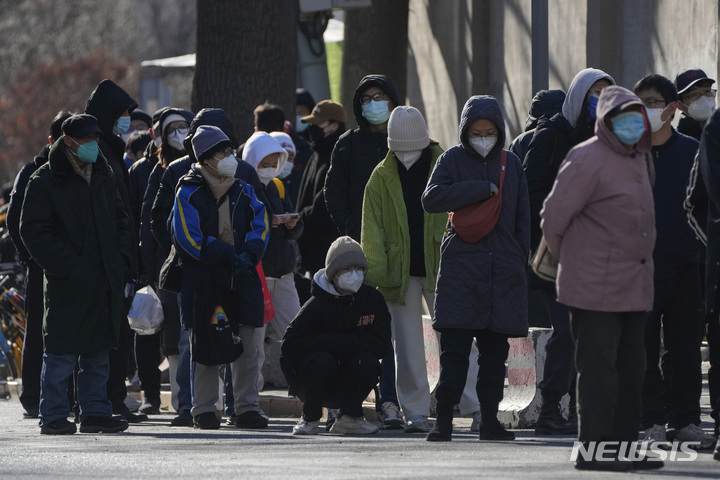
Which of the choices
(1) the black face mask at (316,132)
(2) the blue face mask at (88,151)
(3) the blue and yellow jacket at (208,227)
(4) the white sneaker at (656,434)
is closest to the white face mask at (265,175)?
(3) the blue and yellow jacket at (208,227)

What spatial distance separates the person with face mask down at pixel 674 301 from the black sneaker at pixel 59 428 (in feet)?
12.1

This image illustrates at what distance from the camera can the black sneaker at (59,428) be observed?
37.4ft

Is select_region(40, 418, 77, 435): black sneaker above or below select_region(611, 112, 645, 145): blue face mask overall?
below

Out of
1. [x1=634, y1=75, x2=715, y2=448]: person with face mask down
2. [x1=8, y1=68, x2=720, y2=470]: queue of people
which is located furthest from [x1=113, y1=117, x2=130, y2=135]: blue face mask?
[x1=634, y1=75, x2=715, y2=448]: person with face mask down

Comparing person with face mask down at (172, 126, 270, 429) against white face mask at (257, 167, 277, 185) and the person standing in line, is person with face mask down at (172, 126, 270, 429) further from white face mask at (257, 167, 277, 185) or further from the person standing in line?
white face mask at (257, 167, 277, 185)

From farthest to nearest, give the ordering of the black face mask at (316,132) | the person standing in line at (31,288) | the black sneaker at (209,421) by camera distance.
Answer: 1. the black face mask at (316,132)
2. the person standing in line at (31,288)
3. the black sneaker at (209,421)

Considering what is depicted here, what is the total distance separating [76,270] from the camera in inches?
446

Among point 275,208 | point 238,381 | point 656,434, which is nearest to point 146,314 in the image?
point 238,381

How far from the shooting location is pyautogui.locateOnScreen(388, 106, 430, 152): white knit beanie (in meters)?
11.1

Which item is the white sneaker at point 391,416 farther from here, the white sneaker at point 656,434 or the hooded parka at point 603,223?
the hooded parka at point 603,223

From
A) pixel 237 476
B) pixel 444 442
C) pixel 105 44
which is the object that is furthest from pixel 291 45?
pixel 105 44

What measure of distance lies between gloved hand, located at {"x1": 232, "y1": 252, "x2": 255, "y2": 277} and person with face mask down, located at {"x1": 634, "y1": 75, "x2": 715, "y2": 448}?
2.68m

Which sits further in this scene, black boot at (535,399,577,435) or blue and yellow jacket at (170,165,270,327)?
blue and yellow jacket at (170,165,270,327)

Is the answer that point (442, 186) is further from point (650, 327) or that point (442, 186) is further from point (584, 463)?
point (584, 463)
